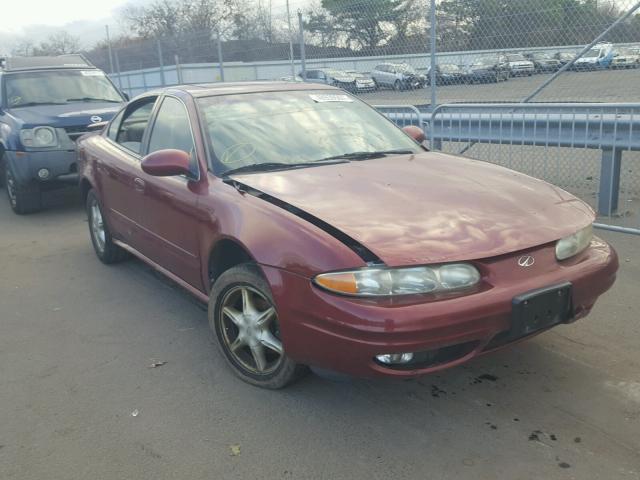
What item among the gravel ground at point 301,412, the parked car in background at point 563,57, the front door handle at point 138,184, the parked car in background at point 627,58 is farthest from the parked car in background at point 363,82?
the gravel ground at point 301,412

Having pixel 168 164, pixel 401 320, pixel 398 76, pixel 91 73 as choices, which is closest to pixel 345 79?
pixel 398 76

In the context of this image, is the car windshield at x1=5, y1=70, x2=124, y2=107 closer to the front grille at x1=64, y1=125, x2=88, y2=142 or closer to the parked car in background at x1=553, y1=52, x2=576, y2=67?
the front grille at x1=64, y1=125, x2=88, y2=142

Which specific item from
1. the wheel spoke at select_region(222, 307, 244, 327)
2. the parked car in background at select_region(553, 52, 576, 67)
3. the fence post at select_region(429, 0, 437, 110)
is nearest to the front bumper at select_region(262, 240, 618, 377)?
the wheel spoke at select_region(222, 307, 244, 327)

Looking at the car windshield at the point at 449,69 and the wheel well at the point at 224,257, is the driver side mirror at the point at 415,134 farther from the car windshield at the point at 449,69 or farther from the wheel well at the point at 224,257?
the car windshield at the point at 449,69

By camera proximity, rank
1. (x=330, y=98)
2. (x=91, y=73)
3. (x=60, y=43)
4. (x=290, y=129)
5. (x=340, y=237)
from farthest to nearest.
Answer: (x=60, y=43) → (x=91, y=73) → (x=330, y=98) → (x=290, y=129) → (x=340, y=237)

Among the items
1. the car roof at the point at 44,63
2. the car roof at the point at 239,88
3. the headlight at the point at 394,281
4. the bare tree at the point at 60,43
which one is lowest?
the headlight at the point at 394,281

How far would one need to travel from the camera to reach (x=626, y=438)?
8.68ft

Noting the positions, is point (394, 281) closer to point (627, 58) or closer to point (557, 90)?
point (627, 58)

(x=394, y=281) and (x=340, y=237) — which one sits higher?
(x=340, y=237)

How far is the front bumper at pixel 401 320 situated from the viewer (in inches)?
98.5

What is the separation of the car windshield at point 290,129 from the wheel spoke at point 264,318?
924 mm

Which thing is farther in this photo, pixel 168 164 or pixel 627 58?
pixel 627 58

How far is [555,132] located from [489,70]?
152 cm

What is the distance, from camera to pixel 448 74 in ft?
24.7
